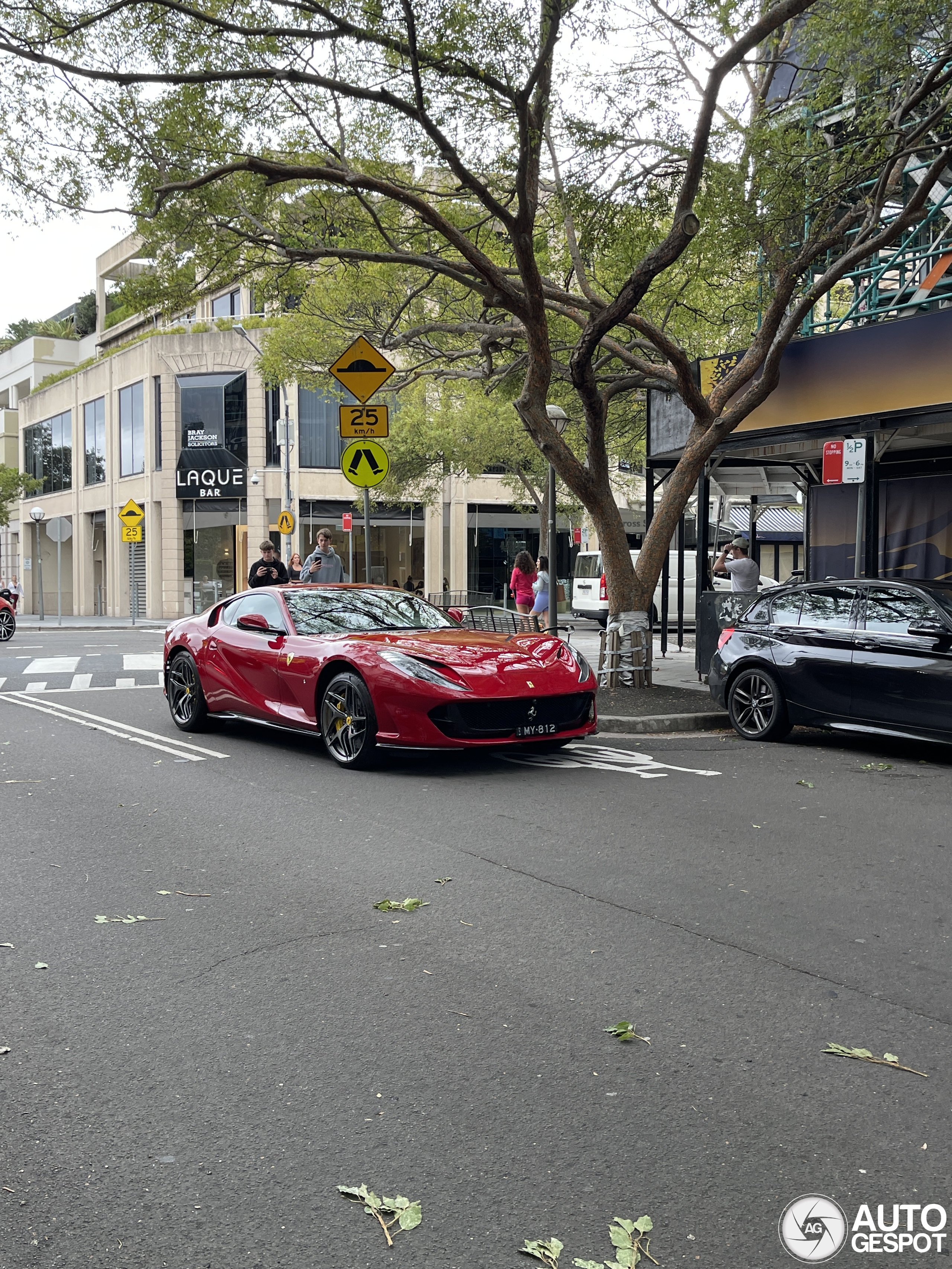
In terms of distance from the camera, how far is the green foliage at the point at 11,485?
2184 inches

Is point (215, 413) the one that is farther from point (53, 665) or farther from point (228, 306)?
point (53, 665)

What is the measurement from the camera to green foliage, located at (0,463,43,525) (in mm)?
55469

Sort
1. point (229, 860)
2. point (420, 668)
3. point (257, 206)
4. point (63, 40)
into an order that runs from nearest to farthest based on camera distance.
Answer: point (229, 860), point (420, 668), point (63, 40), point (257, 206)

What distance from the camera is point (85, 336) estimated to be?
65500 millimetres

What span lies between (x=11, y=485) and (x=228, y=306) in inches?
626

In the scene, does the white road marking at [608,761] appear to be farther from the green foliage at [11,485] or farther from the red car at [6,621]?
the green foliage at [11,485]

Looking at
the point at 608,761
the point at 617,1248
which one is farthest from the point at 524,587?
the point at 617,1248

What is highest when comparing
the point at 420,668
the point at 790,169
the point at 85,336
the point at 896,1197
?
the point at 85,336

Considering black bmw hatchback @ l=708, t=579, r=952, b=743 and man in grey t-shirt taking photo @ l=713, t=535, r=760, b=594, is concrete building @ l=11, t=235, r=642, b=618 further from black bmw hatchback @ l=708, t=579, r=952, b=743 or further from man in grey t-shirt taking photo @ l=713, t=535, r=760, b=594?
black bmw hatchback @ l=708, t=579, r=952, b=743

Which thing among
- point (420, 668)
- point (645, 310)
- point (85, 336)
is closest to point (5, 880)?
point (420, 668)

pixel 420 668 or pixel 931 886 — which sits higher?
pixel 420 668

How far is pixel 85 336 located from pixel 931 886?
66963 millimetres

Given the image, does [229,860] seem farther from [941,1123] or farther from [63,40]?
[63,40]

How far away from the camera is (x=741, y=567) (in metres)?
15.5
